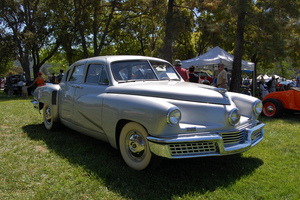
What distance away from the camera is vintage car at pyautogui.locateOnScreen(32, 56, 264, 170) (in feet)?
9.73

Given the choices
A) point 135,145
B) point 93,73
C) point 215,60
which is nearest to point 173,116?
point 135,145

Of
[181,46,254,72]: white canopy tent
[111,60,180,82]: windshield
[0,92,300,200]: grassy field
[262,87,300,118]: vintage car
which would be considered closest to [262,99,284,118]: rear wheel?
[262,87,300,118]: vintage car

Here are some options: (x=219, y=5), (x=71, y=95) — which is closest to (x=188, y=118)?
(x=71, y=95)

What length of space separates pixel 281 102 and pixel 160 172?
19.2ft

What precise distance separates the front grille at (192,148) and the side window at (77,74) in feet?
8.63

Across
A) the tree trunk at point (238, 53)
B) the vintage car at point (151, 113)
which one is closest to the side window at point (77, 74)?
the vintage car at point (151, 113)

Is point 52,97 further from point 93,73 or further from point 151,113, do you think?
point 151,113

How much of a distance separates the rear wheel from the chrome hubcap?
229 inches

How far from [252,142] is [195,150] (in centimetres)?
108

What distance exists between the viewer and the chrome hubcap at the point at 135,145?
324 centimetres

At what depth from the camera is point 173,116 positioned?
2.97 meters

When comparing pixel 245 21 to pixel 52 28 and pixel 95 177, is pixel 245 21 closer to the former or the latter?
pixel 95 177

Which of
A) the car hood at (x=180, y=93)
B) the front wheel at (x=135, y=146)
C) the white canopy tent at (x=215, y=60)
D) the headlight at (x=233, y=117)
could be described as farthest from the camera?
the white canopy tent at (x=215, y=60)

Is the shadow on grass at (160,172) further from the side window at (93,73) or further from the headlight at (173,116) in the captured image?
the side window at (93,73)
